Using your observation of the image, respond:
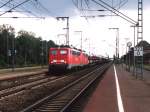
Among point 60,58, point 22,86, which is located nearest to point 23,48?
point 60,58

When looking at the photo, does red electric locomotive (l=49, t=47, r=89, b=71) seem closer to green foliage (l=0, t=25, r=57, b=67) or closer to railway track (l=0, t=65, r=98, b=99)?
railway track (l=0, t=65, r=98, b=99)

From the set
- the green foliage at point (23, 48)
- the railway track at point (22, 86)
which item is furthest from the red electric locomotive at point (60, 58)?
the green foliage at point (23, 48)

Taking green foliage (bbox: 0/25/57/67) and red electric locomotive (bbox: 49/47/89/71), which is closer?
red electric locomotive (bbox: 49/47/89/71)

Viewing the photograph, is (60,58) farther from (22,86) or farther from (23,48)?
(23,48)

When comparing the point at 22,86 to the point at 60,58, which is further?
the point at 60,58

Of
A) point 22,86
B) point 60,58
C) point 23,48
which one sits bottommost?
point 22,86

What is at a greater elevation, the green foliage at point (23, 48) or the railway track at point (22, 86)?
the green foliage at point (23, 48)

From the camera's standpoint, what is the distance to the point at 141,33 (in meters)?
38.2

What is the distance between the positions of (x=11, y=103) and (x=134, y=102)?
5336mm

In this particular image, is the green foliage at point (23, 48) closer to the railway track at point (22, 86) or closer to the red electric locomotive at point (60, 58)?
the red electric locomotive at point (60, 58)

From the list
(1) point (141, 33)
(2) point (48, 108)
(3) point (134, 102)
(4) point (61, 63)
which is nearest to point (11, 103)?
(2) point (48, 108)

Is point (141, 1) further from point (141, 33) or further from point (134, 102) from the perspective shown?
point (134, 102)

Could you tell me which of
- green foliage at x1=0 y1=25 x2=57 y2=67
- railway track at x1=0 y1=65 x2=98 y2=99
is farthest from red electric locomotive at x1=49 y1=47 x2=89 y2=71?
green foliage at x1=0 y1=25 x2=57 y2=67

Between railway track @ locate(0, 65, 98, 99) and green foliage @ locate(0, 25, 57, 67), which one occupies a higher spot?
green foliage @ locate(0, 25, 57, 67)
